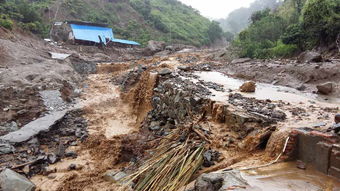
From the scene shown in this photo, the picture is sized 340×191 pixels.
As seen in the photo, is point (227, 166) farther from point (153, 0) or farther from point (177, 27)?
point (153, 0)

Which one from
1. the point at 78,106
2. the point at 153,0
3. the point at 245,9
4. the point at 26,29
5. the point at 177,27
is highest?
the point at 245,9

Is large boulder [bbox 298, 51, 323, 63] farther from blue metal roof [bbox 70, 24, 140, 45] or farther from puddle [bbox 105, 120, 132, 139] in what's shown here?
blue metal roof [bbox 70, 24, 140, 45]

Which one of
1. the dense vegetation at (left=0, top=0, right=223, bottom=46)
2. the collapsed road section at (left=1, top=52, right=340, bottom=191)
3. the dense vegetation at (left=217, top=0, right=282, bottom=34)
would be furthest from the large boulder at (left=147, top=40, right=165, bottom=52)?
the dense vegetation at (left=217, top=0, right=282, bottom=34)

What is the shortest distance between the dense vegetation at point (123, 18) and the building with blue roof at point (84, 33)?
137cm

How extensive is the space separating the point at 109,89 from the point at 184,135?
9.29m

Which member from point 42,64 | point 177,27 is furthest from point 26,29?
point 177,27

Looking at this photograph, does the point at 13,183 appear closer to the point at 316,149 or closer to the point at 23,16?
the point at 316,149

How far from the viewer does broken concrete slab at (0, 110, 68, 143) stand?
21.3 feet

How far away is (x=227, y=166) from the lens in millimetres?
4215

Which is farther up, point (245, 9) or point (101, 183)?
point (245, 9)

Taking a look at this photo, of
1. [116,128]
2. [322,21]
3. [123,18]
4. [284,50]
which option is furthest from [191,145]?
[123,18]

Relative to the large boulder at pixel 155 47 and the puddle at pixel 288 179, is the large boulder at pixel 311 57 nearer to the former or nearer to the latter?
the puddle at pixel 288 179

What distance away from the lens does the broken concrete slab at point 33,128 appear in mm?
6494

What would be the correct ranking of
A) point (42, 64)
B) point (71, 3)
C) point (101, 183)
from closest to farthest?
point (101, 183), point (42, 64), point (71, 3)
